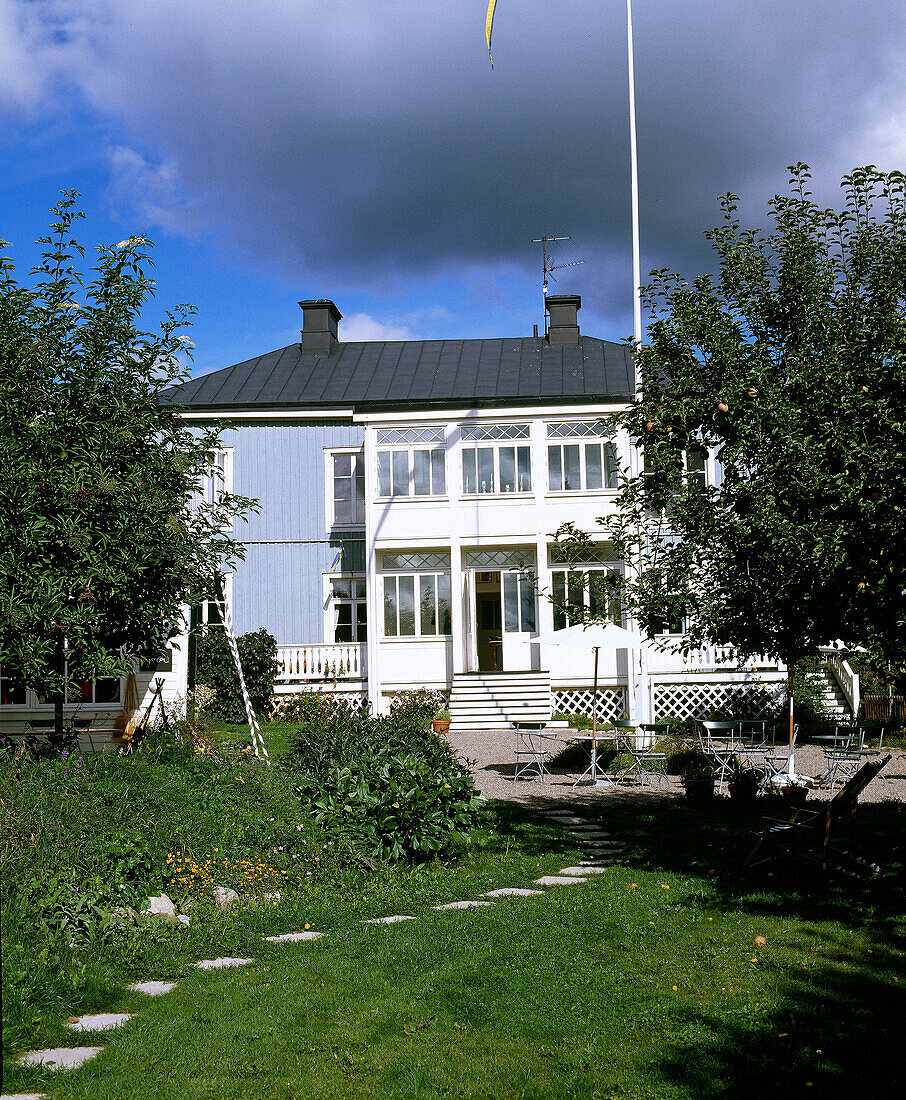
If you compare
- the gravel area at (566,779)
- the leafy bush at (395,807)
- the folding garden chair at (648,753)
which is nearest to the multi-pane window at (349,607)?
the gravel area at (566,779)

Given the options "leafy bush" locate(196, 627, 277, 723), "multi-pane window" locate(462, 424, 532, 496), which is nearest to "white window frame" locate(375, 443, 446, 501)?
"multi-pane window" locate(462, 424, 532, 496)

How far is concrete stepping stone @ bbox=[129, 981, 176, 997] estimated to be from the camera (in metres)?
5.24

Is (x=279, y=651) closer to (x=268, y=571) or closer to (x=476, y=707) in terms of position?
(x=268, y=571)

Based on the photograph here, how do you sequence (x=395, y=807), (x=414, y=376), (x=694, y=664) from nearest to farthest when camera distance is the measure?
(x=395, y=807) → (x=694, y=664) → (x=414, y=376)

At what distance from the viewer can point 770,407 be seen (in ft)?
23.0

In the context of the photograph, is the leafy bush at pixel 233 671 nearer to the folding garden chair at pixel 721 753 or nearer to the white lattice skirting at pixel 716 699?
the white lattice skirting at pixel 716 699

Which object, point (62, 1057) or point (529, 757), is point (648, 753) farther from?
point (62, 1057)

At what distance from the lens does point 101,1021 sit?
479cm

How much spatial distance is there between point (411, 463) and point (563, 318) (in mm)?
8081

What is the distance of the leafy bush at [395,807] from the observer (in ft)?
27.0

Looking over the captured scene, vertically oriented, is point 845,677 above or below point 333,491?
below

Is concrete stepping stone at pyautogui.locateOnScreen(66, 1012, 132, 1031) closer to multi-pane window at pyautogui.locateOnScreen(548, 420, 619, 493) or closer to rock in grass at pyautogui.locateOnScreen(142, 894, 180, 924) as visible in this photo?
rock in grass at pyautogui.locateOnScreen(142, 894, 180, 924)

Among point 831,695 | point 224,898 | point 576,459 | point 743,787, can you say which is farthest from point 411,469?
point 224,898

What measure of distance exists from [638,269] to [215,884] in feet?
45.2
